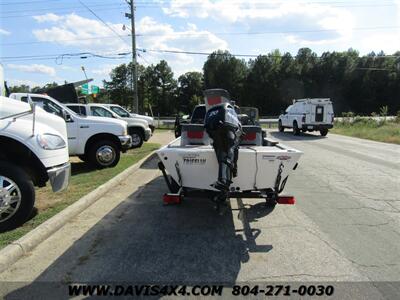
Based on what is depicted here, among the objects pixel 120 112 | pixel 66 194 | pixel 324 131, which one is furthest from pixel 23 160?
pixel 324 131

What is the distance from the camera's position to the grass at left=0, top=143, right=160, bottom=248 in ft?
16.3

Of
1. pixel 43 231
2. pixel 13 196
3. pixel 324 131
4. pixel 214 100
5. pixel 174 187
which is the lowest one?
pixel 324 131

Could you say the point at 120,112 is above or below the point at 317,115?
above

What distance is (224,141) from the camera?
5.02 m

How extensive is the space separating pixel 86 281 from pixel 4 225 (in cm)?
177

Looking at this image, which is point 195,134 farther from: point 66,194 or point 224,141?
point 66,194

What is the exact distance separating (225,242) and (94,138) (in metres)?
6.62

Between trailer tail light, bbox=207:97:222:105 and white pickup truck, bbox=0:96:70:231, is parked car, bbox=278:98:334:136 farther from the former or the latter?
white pickup truck, bbox=0:96:70:231

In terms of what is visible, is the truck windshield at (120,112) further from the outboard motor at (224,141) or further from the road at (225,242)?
the outboard motor at (224,141)

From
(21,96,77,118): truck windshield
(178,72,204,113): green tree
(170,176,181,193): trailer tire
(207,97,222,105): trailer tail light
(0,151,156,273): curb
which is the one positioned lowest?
(0,151,156,273): curb

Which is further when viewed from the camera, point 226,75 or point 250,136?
point 226,75

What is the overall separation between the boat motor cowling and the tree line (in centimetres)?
7795

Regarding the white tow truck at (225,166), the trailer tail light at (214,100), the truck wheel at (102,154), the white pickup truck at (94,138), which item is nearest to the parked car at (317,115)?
the white pickup truck at (94,138)

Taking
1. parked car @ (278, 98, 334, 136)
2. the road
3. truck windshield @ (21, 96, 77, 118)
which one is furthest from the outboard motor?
parked car @ (278, 98, 334, 136)
